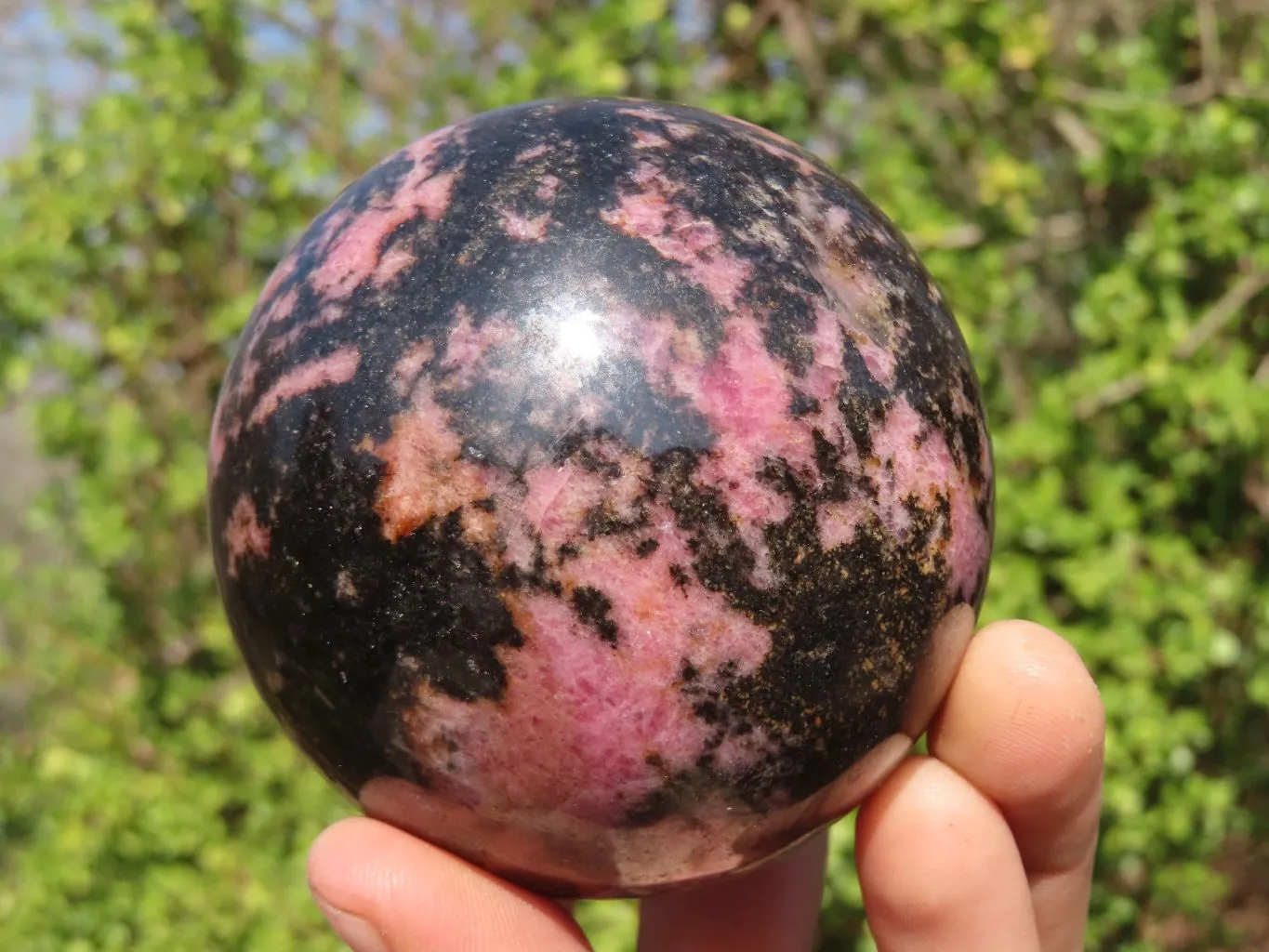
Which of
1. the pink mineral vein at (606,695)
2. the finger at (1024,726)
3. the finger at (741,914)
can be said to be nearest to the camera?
the pink mineral vein at (606,695)

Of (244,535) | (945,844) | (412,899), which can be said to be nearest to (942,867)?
(945,844)

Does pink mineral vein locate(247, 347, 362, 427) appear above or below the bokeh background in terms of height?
above

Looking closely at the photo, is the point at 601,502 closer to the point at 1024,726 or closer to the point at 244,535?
the point at 244,535

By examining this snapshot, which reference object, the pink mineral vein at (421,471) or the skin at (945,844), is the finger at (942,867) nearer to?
the skin at (945,844)

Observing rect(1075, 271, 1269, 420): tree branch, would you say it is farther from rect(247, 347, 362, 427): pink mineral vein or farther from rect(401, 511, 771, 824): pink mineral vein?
rect(247, 347, 362, 427): pink mineral vein

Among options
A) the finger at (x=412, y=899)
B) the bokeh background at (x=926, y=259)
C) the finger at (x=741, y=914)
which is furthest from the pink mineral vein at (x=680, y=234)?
the bokeh background at (x=926, y=259)

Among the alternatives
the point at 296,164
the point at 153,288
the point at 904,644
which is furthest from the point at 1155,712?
the point at 153,288

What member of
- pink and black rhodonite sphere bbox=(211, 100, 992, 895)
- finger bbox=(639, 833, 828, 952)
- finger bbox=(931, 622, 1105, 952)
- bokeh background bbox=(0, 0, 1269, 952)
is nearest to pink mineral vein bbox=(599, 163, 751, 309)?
pink and black rhodonite sphere bbox=(211, 100, 992, 895)

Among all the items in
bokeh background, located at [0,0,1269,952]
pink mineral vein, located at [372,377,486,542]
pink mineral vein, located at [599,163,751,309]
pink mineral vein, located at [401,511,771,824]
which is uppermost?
pink mineral vein, located at [599,163,751,309]
